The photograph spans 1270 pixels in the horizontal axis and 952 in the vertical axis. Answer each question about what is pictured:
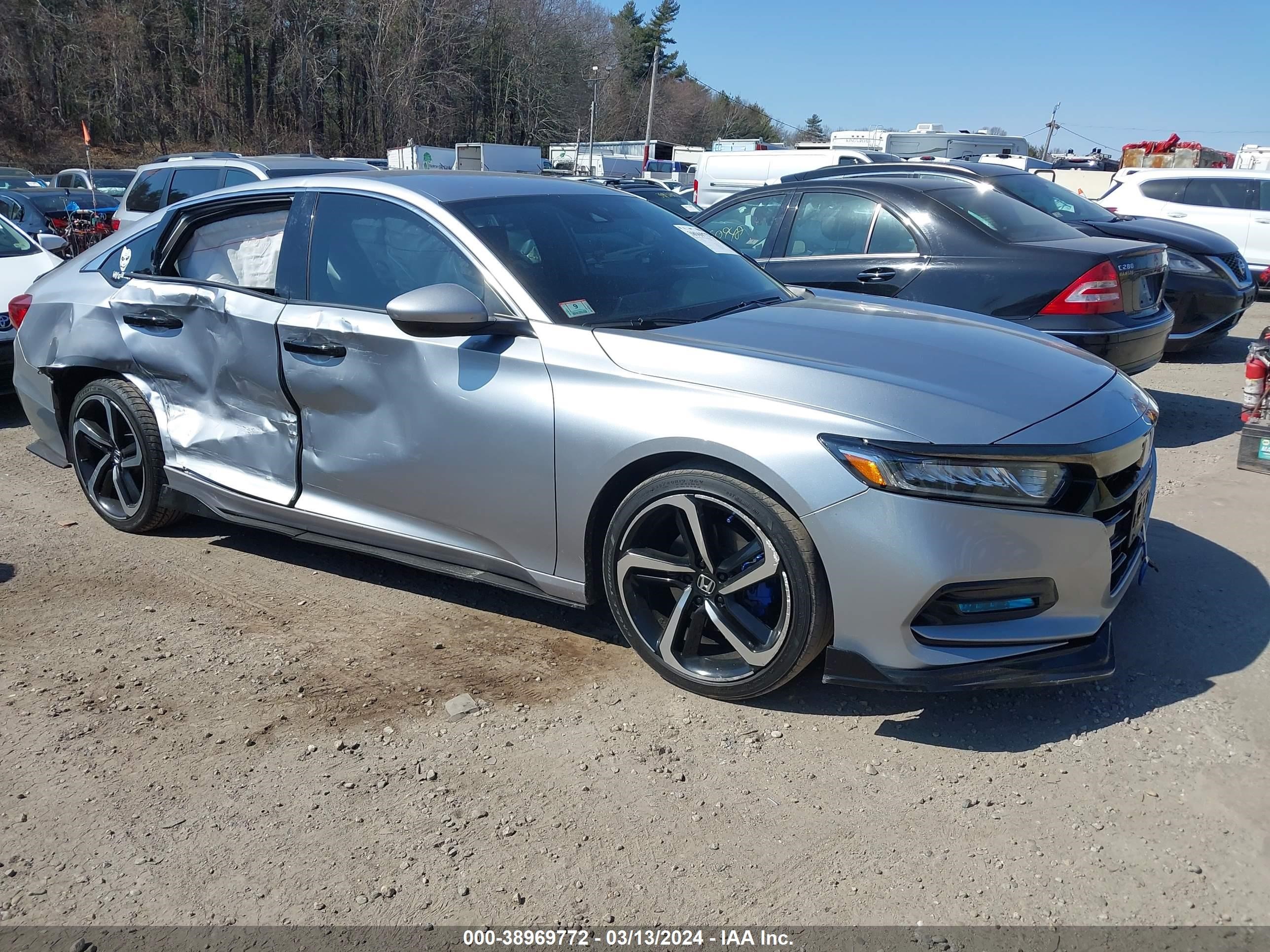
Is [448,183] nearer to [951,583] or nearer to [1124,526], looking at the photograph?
[951,583]

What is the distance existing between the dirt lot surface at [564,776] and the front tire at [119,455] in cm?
62

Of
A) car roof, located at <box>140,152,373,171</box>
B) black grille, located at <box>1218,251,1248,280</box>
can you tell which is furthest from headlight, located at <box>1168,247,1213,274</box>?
car roof, located at <box>140,152,373,171</box>

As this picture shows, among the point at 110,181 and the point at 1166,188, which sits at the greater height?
the point at 1166,188

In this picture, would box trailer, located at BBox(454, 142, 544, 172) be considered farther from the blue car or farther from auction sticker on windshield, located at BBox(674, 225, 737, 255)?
auction sticker on windshield, located at BBox(674, 225, 737, 255)

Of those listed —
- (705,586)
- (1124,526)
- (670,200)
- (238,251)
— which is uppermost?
(670,200)

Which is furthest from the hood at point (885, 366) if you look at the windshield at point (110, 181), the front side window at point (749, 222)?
the windshield at point (110, 181)

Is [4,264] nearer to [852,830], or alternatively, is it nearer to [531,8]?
[852,830]

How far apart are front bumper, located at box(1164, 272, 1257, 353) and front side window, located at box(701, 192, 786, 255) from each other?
3831 mm

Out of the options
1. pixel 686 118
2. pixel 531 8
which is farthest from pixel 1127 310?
pixel 686 118

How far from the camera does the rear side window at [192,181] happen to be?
11.2 metres

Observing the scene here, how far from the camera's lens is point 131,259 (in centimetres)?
475

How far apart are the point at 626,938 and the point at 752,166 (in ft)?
57.8

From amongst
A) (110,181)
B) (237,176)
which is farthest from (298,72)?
(237,176)

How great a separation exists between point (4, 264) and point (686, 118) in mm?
88281
